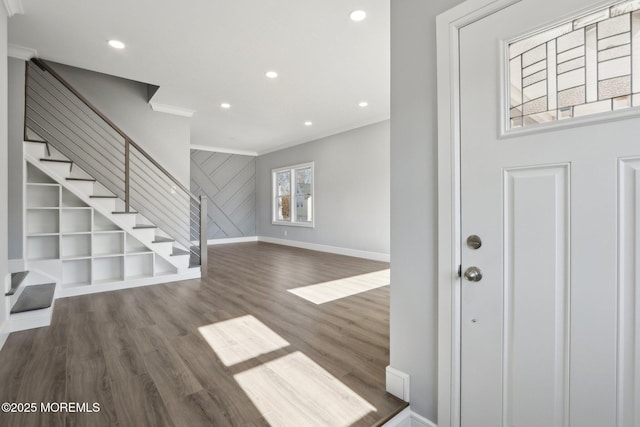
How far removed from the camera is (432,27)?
139 centimetres

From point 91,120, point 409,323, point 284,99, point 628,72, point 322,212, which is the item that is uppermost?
point 284,99

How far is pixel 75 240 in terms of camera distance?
11.8 ft

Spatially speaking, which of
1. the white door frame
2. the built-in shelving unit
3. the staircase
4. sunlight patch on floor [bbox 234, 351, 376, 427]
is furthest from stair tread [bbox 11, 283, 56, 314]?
the white door frame

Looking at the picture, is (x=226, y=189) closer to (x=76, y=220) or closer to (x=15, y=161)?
(x=76, y=220)

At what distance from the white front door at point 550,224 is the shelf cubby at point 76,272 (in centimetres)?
419

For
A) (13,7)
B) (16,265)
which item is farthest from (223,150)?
(13,7)

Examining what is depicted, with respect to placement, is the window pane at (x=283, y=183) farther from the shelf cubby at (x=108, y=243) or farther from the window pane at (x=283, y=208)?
the shelf cubby at (x=108, y=243)

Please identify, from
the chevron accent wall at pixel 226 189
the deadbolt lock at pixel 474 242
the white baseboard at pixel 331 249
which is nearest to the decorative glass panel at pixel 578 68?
the deadbolt lock at pixel 474 242

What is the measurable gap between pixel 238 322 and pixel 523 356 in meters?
2.18

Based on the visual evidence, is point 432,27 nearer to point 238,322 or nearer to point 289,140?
point 238,322

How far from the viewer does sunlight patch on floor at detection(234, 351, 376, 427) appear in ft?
4.77

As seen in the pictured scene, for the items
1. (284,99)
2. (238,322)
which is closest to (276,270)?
(238,322)

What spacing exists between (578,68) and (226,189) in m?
8.05

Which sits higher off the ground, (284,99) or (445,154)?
(284,99)
